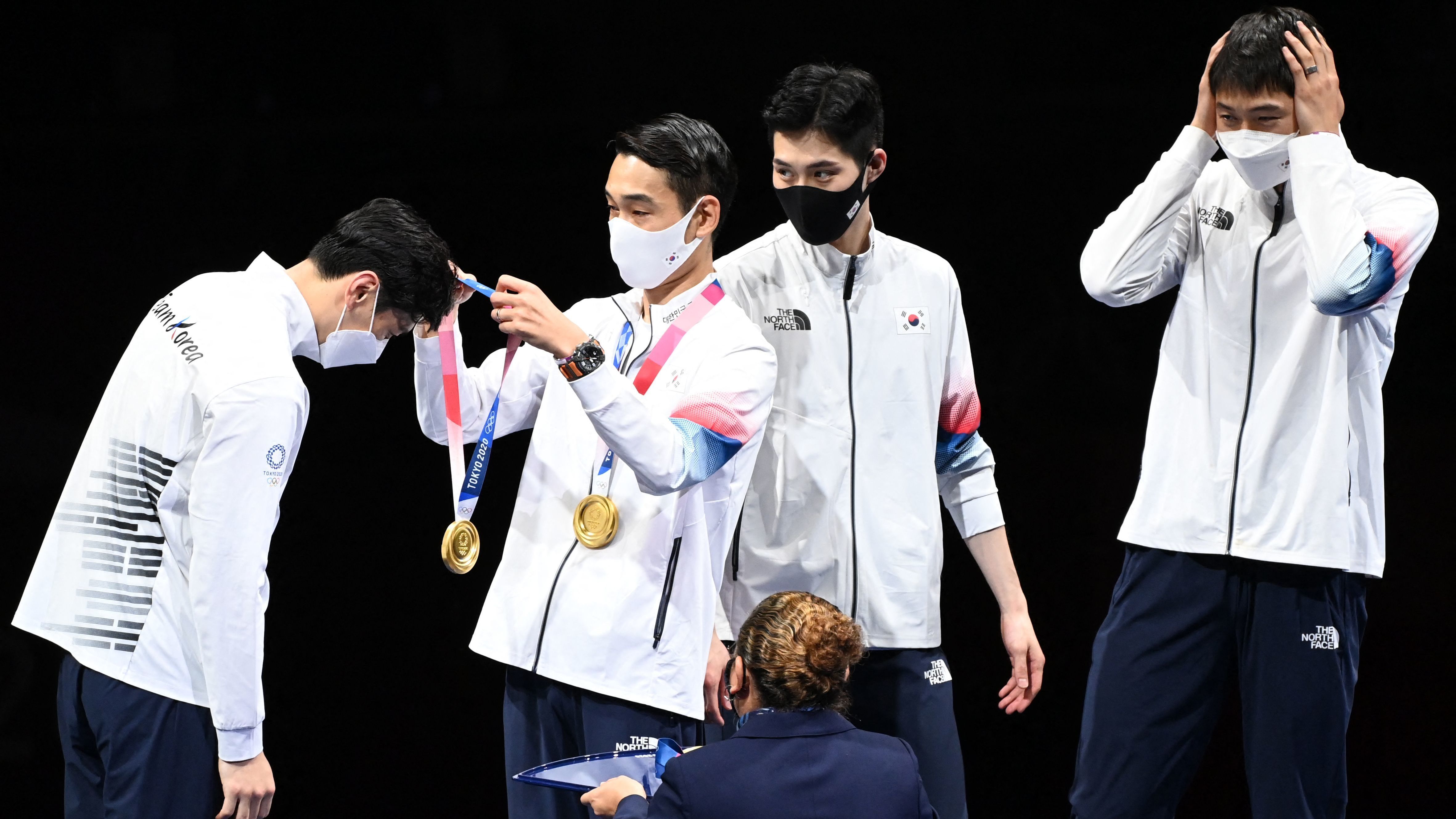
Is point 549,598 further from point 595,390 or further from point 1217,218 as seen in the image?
point 1217,218

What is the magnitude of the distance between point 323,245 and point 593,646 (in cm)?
91

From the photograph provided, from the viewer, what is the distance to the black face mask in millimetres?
2793

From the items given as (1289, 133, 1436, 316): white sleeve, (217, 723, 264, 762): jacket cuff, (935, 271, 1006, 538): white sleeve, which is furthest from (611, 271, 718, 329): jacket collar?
(1289, 133, 1436, 316): white sleeve

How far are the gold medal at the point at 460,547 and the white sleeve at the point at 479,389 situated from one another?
197mm

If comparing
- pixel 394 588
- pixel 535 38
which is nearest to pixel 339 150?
pixel 535 38

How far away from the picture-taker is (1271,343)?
8.96ft

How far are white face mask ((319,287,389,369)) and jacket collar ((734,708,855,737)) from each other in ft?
3.30

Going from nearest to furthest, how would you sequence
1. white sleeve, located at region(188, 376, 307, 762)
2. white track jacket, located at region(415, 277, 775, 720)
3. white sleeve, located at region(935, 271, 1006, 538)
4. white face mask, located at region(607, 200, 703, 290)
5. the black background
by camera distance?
white sleeve, located at region(188, 376, 307, 762), white track jacket, located at region(415, 277, 775, 720), white face mask, located at region(607, 200, 703, 290), white sleeve, located at region(935, 271, 1006, 538), the black background

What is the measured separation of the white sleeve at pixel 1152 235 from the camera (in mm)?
2805

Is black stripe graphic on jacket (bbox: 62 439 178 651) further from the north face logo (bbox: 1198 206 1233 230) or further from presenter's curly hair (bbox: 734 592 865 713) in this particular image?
the north face logo (bbox: 1198 206 1233 230)

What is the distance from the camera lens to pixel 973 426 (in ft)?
10.0

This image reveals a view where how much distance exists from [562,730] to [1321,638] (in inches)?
58.7

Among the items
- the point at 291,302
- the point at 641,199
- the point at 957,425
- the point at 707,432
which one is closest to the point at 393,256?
the point at 291,302

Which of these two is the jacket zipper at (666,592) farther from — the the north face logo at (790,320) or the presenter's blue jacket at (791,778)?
the the north face logo at (790,320)
